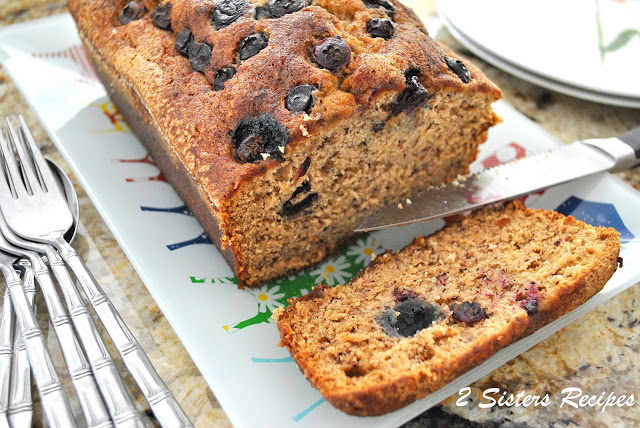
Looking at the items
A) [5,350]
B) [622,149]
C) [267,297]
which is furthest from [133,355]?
[622,149]

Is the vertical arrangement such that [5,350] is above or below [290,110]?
below

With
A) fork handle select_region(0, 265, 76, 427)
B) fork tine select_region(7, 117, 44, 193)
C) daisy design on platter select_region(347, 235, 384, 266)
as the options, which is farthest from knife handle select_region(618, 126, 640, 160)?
fork tine select_region(7, 117, 44, 193)

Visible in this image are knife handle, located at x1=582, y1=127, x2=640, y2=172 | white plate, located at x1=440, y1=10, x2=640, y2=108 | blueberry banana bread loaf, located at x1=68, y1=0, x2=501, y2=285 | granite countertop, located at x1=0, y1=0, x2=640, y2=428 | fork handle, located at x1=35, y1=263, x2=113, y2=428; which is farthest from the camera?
white plate, located at x1=440, y1=10, x2=640, y2=108

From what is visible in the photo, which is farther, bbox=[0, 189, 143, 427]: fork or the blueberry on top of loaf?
the blueberry on top of loaf

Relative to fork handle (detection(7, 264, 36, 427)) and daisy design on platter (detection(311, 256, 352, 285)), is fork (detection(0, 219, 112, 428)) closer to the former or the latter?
fork handle (detection(7, 264, 36, 427))

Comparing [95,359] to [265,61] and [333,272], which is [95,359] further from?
[265,61]
